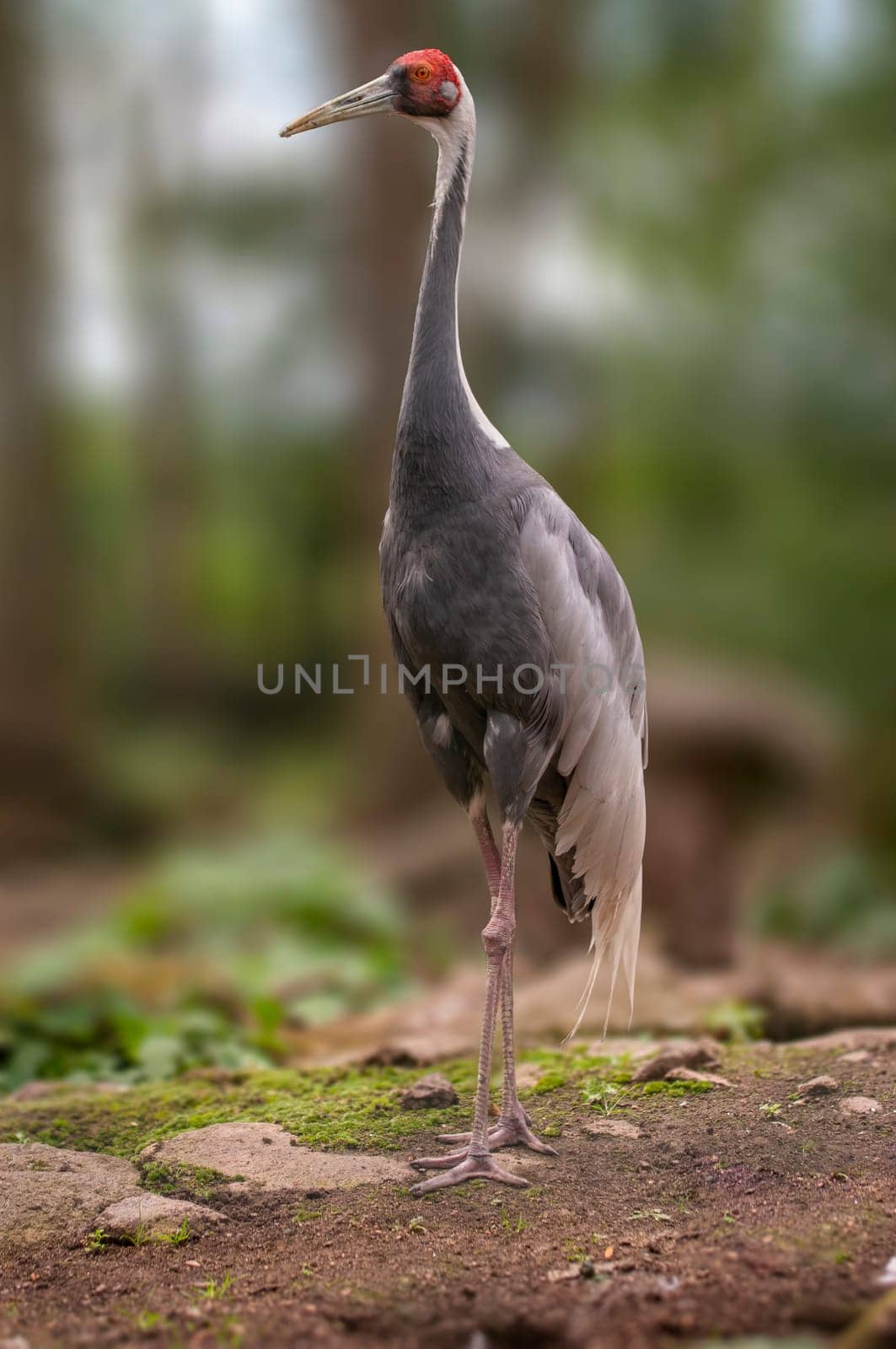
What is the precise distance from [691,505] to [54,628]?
19.4 feet

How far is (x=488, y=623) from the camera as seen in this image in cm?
338

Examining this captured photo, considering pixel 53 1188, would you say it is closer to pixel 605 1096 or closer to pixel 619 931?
pixel 605 1096

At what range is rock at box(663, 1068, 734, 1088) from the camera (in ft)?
12.8

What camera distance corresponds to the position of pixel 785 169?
10797mm

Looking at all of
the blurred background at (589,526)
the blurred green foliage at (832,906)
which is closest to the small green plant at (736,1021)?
the blurred background at (589,526)

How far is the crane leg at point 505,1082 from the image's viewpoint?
3.52 metres

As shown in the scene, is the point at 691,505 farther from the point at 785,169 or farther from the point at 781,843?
the point at 781,843

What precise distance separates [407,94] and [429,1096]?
3.06 metres

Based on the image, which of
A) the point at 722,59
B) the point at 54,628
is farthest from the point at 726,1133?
the point at 722,59

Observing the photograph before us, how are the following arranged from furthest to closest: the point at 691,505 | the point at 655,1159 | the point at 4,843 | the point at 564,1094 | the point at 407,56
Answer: the point at 691,505, the point at 4,843, the point at 564,1094, the point at 407,56, the point at 655,1159

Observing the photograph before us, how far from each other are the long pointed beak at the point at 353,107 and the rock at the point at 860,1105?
3223mm

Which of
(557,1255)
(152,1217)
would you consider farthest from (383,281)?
(557,1255)

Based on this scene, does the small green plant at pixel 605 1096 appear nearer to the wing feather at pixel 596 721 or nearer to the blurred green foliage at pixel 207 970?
the wing feather at pixel 596 721

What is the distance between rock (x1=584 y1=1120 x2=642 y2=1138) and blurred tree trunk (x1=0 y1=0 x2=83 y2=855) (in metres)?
7.39
